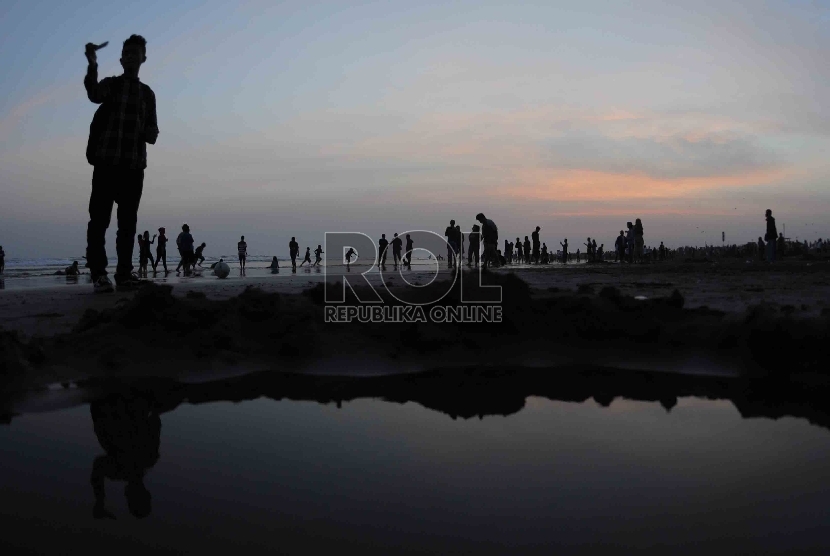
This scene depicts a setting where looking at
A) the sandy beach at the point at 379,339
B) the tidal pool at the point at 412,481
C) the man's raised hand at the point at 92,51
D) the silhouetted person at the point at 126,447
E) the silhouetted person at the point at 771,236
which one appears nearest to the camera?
the tidal pool at the point at 412,481

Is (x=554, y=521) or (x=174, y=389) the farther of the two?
(x=174, y=389)

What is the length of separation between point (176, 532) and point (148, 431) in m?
0.70

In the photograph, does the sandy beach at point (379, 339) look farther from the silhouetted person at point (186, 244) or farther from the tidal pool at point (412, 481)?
the silhouetted person at point (186, 244)

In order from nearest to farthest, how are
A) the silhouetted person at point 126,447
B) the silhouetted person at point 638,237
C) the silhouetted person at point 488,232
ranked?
the silhouetted person at point 126,447, the silhouetted person at point 488,232, the silhouetted person at point 638,237

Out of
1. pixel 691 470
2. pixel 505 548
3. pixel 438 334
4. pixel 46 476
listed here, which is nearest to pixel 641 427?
pixel 691 470

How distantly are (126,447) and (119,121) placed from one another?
4.50m

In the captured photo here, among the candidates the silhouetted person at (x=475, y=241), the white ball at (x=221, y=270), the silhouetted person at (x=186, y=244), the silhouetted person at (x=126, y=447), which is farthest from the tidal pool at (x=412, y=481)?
the silhouetted person at (x=475, y=241)

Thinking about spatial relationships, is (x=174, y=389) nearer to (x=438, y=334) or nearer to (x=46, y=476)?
(x=46, y=476)

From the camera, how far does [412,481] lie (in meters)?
1.29

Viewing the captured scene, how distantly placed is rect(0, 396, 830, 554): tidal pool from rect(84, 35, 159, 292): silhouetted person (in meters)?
3.97

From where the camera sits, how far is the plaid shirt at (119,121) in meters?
5.11

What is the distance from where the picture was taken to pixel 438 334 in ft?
9.12

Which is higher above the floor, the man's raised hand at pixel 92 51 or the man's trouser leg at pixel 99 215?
the man's raised hand at pixel 92 51

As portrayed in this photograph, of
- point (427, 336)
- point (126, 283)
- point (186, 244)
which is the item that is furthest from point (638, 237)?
point (427, 336)
